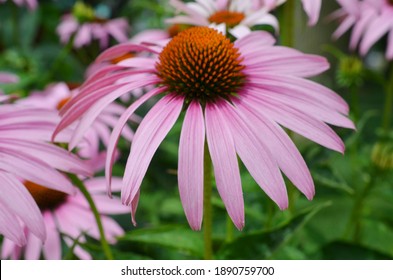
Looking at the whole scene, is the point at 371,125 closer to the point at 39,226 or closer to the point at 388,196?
the point at 388,196

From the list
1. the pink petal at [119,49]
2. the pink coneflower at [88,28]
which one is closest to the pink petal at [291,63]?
the pink petal at [119,49]

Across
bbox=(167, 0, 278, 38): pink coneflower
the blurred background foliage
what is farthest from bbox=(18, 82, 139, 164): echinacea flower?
bbox=(167, 0, 278, 38): pink coneflower

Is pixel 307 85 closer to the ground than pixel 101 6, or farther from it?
closer to the ground

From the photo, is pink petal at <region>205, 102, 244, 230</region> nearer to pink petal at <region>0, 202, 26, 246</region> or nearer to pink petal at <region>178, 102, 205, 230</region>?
pink petal at <region>178, 102, 205, 230</region>

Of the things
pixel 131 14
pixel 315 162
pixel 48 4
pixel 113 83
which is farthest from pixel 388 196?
pixel 48 4

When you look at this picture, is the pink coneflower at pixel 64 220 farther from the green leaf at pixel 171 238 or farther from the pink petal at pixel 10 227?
the pink petal at pixel 10 227

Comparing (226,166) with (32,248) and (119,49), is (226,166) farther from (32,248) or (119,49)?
(32,248)
